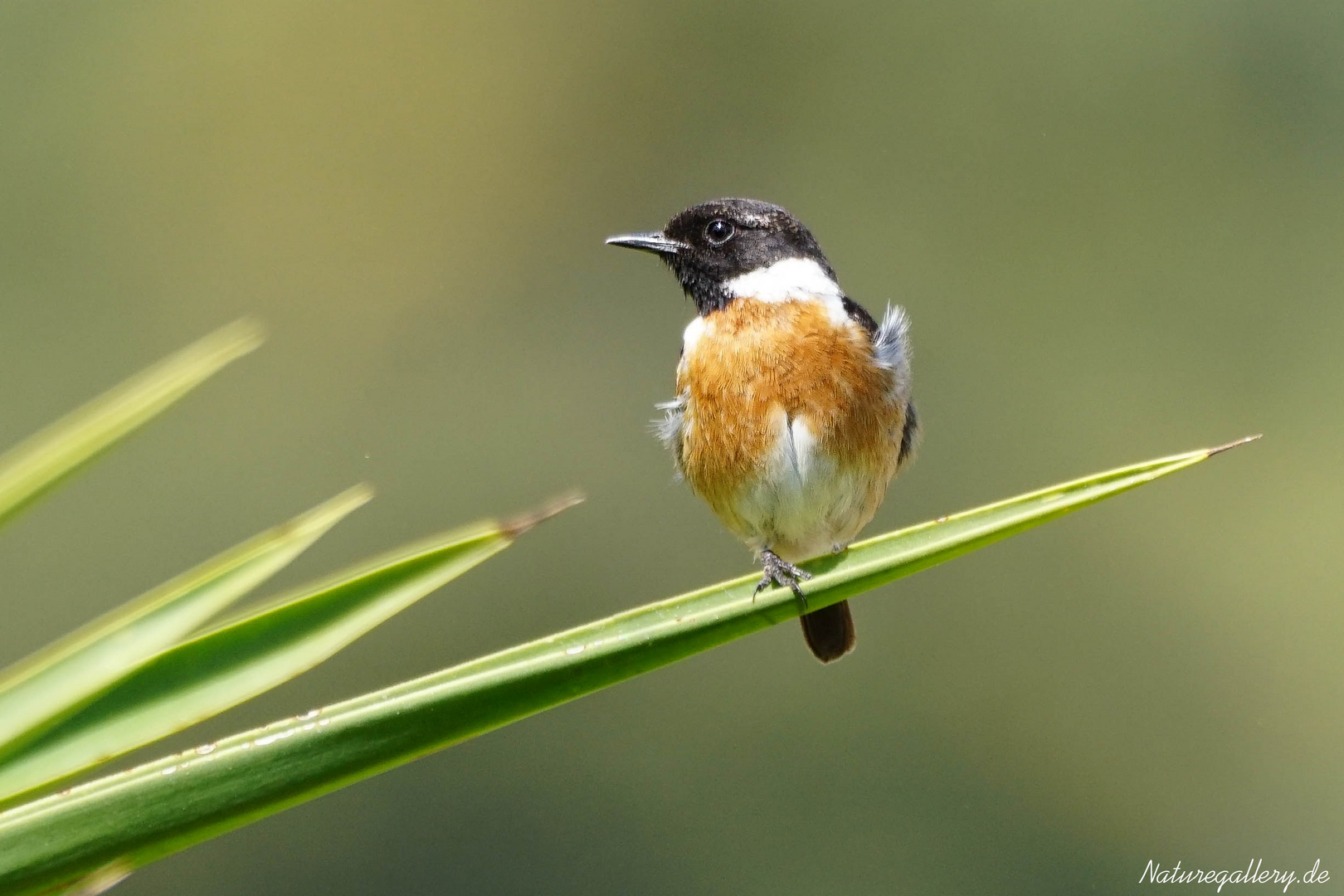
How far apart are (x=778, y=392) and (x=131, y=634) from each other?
6.74 feet

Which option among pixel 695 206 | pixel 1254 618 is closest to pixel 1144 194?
pixel 1254 618

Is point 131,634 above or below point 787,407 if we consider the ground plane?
above

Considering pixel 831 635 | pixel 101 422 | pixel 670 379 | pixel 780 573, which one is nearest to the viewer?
pixel 101 422

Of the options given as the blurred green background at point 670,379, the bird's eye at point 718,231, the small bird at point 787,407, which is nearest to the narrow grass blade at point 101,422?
the small bird at point 787,407

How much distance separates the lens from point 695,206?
15.2 ft

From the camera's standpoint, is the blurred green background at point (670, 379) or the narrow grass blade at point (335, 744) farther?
the blurred green background at point (670, 379)

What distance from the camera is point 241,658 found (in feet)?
6.50

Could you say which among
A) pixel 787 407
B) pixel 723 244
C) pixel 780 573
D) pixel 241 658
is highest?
pixel 723 244

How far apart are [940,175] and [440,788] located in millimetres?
9355

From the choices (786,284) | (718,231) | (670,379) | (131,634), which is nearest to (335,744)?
(131,634)

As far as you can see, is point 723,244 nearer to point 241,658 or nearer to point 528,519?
point 528,519

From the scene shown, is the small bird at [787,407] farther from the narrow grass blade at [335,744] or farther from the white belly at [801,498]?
the narrow grass blade at [335,744]

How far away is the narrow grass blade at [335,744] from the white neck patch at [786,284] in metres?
2.25

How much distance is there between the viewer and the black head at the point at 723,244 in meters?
4.40
